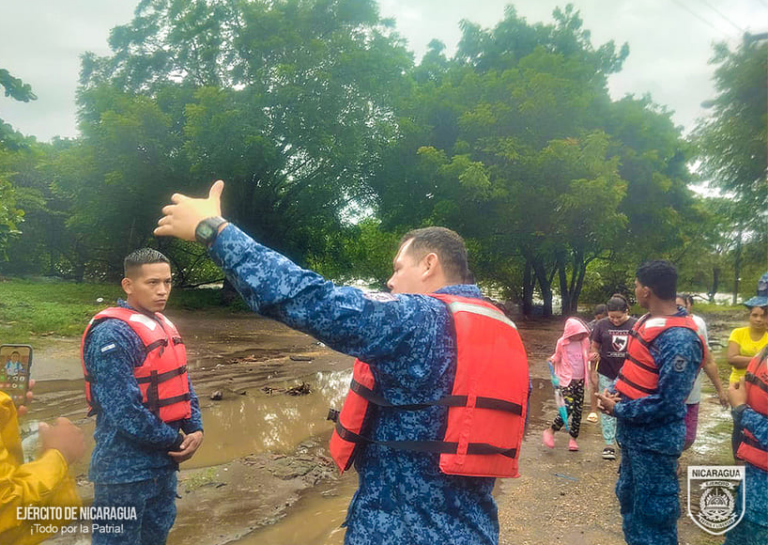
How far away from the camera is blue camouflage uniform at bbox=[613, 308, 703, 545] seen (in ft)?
10.2

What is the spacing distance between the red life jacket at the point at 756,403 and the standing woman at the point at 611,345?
3134 millimetres

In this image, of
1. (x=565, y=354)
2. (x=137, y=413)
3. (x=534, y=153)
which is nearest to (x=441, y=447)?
(x=137, y=413)

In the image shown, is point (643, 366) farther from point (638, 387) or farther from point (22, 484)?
point (22, 484)

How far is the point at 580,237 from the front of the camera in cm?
2089

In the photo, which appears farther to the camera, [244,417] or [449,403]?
[244,417]

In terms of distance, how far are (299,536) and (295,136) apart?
53.3ft

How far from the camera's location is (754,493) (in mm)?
2689

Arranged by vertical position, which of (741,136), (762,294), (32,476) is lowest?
(32,476)

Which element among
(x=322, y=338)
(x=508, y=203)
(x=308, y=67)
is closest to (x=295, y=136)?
(x=308, y=67)

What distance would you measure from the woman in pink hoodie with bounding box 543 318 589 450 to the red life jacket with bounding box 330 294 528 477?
4.90 m

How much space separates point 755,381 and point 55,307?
18003mm

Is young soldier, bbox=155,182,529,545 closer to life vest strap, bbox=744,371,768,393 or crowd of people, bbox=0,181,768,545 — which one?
crowd of people, bbox=0,181,768,545

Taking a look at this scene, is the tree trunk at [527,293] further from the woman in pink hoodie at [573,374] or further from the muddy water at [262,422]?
the woman in pink hoodie at [573,374]

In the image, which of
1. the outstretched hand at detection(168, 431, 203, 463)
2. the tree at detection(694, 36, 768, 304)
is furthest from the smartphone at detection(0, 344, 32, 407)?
the tree at detection(694, 36, 768, 304)
